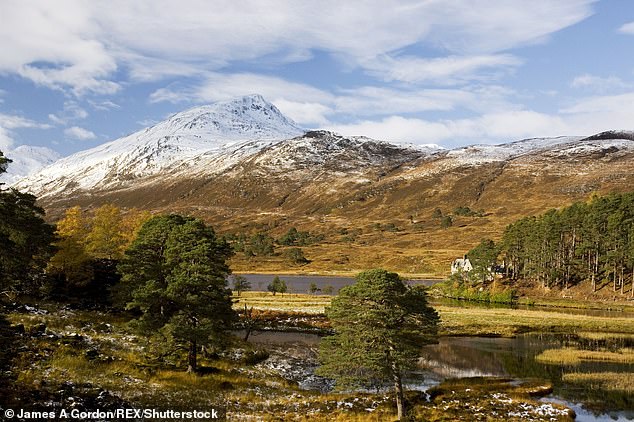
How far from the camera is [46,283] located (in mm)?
63781

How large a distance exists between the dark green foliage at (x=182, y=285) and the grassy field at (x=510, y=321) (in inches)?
1166

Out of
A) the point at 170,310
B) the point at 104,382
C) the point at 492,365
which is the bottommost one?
the point at 492,365

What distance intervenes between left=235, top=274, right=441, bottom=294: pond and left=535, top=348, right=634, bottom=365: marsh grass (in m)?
76.6

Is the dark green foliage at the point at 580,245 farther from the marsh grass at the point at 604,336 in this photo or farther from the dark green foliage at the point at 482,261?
the marsh grass at the point at 604,336

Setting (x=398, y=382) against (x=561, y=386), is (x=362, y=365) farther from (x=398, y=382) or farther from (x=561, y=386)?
(x=561, y=386)

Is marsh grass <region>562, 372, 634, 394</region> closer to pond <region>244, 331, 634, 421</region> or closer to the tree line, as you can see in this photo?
pond <region>244, 331, 634, 421</region>

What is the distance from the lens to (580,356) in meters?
62.4

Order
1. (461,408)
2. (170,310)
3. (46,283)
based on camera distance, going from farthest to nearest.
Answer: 1. (46,283)
2. (170,310)
3. (461,408)

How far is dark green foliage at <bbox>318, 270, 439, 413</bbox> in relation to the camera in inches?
1475

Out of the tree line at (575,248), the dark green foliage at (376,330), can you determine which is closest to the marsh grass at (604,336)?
the tree line at (575,248)

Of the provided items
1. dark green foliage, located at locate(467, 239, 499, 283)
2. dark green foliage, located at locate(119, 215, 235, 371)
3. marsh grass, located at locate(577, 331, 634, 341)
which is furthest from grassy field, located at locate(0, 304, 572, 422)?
dark green foliage, located at locate(467, 239, 499, 283)

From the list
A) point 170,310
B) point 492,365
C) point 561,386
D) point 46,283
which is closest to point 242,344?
point 170,310

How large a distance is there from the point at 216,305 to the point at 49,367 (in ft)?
43.7

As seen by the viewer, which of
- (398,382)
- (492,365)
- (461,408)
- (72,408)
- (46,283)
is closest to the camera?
(72,408)
